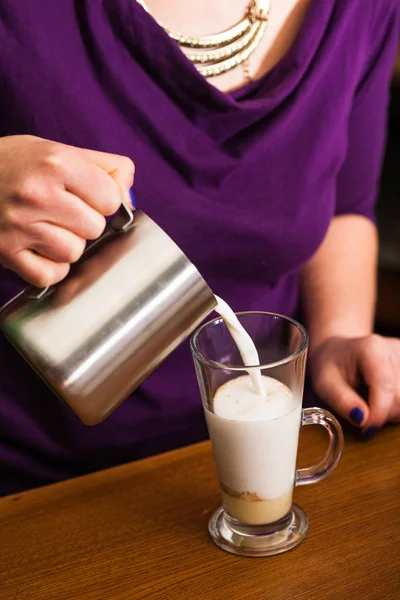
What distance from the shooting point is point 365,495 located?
0.70 m

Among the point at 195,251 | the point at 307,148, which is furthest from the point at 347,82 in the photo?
the point at 195,251

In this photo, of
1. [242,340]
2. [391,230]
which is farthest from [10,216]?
[391,230]

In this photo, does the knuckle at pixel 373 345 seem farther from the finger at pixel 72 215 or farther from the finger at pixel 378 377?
the finger at pixel 72 215

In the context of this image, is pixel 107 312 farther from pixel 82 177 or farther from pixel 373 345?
pixel 373 345

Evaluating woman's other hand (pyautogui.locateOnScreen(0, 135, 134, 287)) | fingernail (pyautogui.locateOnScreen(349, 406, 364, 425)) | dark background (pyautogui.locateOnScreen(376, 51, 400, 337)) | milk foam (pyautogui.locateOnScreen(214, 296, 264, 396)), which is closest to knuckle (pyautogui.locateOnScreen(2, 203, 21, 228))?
woman's other hand (pyautogui.locateOnScreen(0, 135, 134, 287))

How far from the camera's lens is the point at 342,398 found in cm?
82

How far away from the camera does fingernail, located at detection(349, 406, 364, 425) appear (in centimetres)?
79

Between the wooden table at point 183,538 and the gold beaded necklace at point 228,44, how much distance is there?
0.45 m

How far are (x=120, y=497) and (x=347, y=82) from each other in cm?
58

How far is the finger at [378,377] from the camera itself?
79 centimetres

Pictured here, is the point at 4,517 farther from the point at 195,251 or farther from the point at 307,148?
the point at 307,148

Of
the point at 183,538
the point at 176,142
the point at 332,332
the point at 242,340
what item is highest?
the point at 176,142

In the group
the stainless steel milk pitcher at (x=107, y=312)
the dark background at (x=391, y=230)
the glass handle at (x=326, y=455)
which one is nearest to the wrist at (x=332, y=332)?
the glass handle at (x=326, y=455)

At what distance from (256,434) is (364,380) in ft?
0.78
